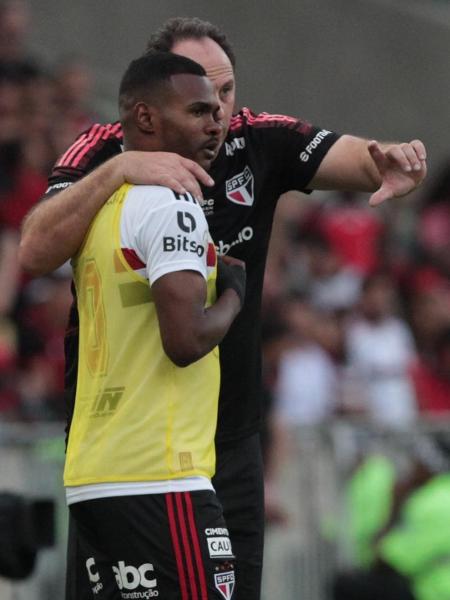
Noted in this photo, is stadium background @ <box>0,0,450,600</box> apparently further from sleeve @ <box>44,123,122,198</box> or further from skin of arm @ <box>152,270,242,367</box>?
skin of arm @ <box>152,270,242,367</box>

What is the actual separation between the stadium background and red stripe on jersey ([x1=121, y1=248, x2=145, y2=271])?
3794 millimetres

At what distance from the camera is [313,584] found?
908 centimetres

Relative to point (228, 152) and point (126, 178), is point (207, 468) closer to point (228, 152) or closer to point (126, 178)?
point (126, 178)

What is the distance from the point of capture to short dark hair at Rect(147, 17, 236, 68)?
5359mm

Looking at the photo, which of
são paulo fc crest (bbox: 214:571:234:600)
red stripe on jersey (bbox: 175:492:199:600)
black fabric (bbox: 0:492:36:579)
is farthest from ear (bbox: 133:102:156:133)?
black fabric (bbox: 0:492:36:579)

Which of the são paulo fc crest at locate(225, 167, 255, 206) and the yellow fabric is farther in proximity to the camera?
the são paulo fc crest at locate(225, 167, 255, 206)

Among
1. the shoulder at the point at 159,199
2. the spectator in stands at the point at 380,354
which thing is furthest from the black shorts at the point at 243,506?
the spectator in stands at the point at 380,354

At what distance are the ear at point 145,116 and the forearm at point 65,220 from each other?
0.13 m

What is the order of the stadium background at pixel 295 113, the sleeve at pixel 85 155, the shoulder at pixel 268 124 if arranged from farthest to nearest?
the stadium background at pixel 295 113 → the shoulder at pixel 268 124 → the sleeve at pixel 85 155

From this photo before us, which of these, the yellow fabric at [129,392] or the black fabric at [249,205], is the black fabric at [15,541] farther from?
the yellow fabric at [129,392]

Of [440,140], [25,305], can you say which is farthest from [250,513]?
[440,140]

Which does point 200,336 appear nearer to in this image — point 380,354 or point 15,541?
point 15,541

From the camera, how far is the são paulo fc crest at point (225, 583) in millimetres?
4445

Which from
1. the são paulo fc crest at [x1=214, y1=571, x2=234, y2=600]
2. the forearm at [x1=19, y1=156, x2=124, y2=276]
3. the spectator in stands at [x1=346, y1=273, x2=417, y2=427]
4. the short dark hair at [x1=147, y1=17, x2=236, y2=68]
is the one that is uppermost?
the short dark hair at [x1=147, y1=17, x2=236, y2=68]
